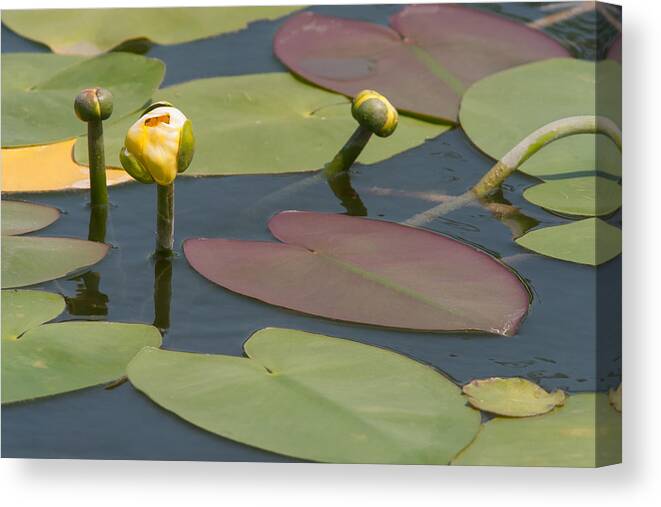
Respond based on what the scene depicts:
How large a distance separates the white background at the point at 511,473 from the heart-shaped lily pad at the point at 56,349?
0.40ft

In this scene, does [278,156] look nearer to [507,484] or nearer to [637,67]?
[637,67]

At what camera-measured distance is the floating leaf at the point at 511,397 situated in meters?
1.72

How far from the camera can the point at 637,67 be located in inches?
75.9

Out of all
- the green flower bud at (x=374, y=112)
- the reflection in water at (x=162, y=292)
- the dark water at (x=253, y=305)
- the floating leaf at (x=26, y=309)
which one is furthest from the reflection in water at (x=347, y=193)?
the floating leaf at (x=26, y=309)

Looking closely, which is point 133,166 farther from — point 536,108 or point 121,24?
point 121,24

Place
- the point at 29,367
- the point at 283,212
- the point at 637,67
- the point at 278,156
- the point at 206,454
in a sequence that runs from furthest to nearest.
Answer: the point at 278,156
the point at 283,212
the point at 637,67
the point at 29,367
the point at 206,454

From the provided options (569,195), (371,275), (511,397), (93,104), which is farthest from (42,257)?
(569,195)

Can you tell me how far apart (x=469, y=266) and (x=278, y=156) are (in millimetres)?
550

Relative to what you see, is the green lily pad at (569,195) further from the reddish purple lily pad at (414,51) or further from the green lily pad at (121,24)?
the green lily pad at (121,24)

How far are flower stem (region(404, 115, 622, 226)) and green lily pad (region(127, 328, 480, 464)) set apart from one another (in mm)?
479

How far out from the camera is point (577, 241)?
82.7 inches

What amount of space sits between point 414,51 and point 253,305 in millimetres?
978

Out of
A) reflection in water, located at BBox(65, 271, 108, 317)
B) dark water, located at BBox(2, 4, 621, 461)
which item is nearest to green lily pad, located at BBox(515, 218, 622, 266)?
dark water, located at BBox(2, 4, 621, 461)

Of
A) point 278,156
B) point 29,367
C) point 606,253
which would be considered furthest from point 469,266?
point 29,367
